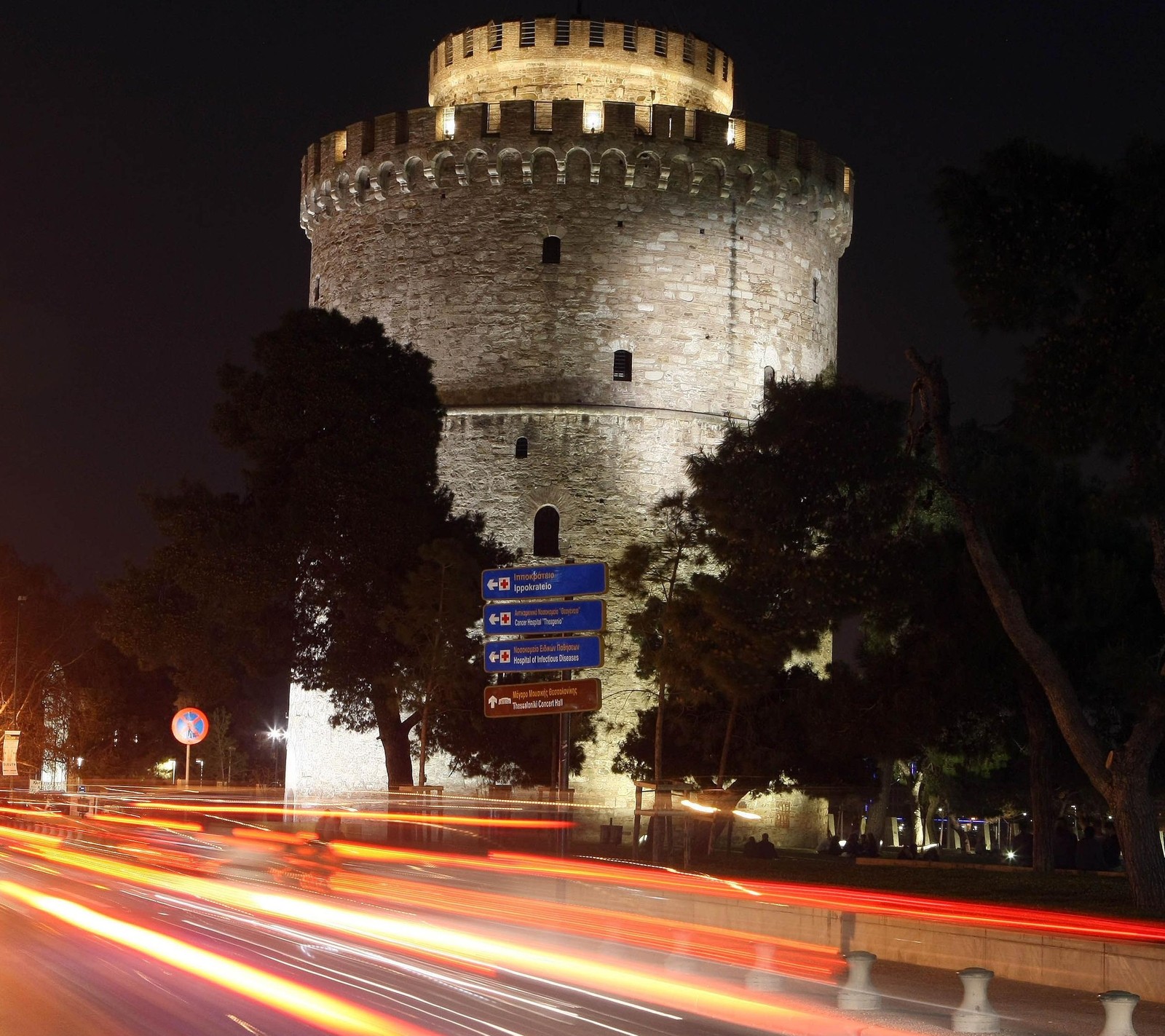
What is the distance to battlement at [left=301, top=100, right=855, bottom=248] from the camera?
2803 centimetres

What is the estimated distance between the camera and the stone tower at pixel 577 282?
27625 millimetres

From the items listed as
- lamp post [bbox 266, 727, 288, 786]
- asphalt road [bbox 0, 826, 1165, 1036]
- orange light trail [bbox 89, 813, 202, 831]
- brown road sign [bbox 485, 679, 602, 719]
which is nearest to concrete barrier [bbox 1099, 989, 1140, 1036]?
asphalt road [bbox 0, 826, 1165, 1036]

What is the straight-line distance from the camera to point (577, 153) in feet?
92.0

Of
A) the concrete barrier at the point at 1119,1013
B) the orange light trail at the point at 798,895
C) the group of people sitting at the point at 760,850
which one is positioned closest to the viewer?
the concrete barrier at the point at 1119,1013

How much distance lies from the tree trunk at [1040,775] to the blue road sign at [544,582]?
6.51 meters

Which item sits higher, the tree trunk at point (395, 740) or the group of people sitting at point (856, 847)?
the tree trunk at point (395, 740)

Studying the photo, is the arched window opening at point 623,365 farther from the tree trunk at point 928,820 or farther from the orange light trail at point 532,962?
the orange light trail at point 532,962

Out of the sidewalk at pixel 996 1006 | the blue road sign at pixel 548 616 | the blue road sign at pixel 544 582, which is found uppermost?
the blue road sign at pixel 544 582

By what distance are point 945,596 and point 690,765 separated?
21.4 ft

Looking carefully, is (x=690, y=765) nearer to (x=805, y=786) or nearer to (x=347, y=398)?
(x=805, y=786)

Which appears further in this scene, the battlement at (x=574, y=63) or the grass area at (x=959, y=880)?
the battlement at (x=574, y=63)

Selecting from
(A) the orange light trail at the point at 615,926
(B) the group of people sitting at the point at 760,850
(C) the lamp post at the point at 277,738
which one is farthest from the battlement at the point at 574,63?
(C) the lamp post at the point at 277,738

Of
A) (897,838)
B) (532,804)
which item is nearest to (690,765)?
(532,804)

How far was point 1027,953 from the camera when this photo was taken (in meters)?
10.8
